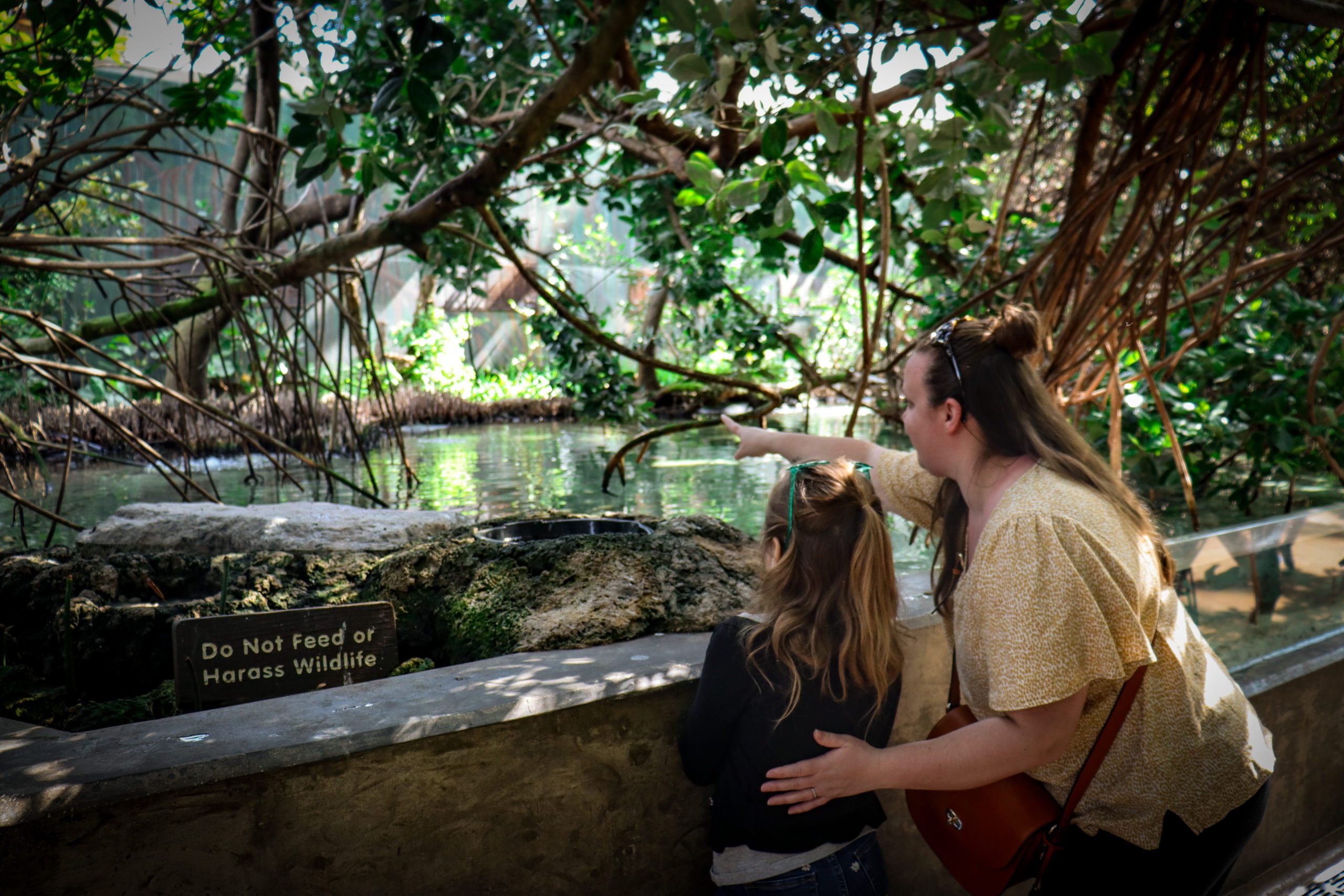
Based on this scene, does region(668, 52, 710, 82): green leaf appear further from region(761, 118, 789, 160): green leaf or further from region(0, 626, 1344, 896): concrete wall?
region(0, 626, 1344, 896): concrete wall

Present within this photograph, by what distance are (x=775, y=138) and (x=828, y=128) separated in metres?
0.14

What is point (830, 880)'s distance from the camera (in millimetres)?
1630

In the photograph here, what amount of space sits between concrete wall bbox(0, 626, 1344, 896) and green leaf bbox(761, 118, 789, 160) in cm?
110

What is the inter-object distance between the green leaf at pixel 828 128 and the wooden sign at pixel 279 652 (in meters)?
1.41

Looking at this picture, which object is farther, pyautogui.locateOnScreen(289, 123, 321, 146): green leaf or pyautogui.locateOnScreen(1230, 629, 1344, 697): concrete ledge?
pyautogui.locateOnScreen(1230, 629, 1344, 697): concrete ledge

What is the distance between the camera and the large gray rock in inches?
109

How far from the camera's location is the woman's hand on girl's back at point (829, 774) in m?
1.47

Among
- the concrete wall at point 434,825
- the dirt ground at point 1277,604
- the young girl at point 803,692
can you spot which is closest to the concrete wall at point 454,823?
the concrete wall at point 434,825

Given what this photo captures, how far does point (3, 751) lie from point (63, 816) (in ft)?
0.79

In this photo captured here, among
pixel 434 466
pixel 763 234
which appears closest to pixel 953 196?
pixel 763 234

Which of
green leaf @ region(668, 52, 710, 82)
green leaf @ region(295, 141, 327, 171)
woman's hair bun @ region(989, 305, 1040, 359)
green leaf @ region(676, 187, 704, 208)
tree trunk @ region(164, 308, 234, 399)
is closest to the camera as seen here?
woman's hair bun @ region(989, 305, 1040, 359)

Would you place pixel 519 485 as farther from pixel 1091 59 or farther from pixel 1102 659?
pixel 1102 659

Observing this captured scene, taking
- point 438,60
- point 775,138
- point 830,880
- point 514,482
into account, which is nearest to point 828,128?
point 775,138

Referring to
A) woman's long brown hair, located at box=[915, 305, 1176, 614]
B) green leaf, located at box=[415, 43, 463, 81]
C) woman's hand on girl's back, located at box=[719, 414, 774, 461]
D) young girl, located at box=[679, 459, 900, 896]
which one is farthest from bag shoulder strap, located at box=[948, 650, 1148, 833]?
green leaf, located at box=[415, 43, 463, 81]
